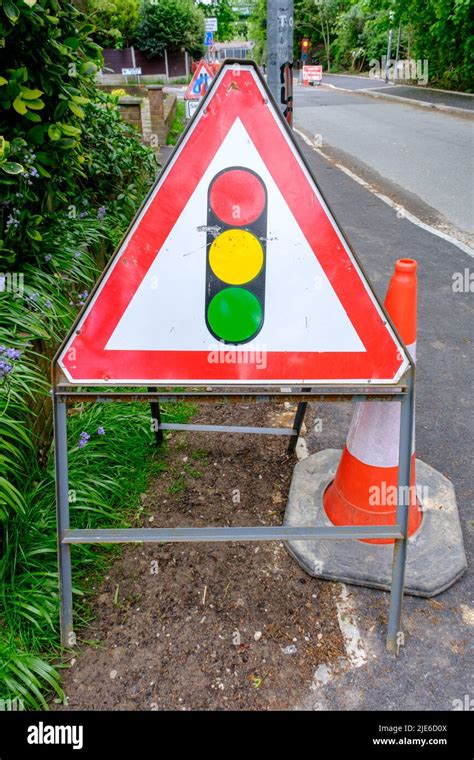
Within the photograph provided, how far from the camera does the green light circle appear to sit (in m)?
1.84

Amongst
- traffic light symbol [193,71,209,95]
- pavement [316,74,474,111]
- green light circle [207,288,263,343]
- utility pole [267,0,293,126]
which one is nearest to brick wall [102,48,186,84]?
pavement [316,74,474,111]

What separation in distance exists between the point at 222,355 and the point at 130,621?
1.12m

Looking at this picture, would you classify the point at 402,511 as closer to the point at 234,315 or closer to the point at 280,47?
the point at 234,315

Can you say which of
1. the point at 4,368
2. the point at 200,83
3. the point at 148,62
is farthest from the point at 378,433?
the point at 148,62

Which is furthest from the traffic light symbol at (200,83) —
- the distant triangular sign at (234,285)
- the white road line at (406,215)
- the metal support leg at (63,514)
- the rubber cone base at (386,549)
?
the metal support leg at (63,514)

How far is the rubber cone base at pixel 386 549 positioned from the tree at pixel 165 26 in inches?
1578

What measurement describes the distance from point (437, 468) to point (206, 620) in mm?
1544

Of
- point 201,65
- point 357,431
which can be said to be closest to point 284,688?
point 357,431

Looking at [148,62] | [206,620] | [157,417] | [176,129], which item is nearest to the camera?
[206,620]

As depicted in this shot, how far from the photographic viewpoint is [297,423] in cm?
309

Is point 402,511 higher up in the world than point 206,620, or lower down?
higher up

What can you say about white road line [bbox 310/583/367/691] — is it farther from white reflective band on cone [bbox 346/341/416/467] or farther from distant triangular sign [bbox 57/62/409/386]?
distant triangular sign [bbox 57/62/409/386]

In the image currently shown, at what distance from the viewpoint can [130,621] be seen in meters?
2.24

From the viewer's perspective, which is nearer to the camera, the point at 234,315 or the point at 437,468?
the point at 234,315
